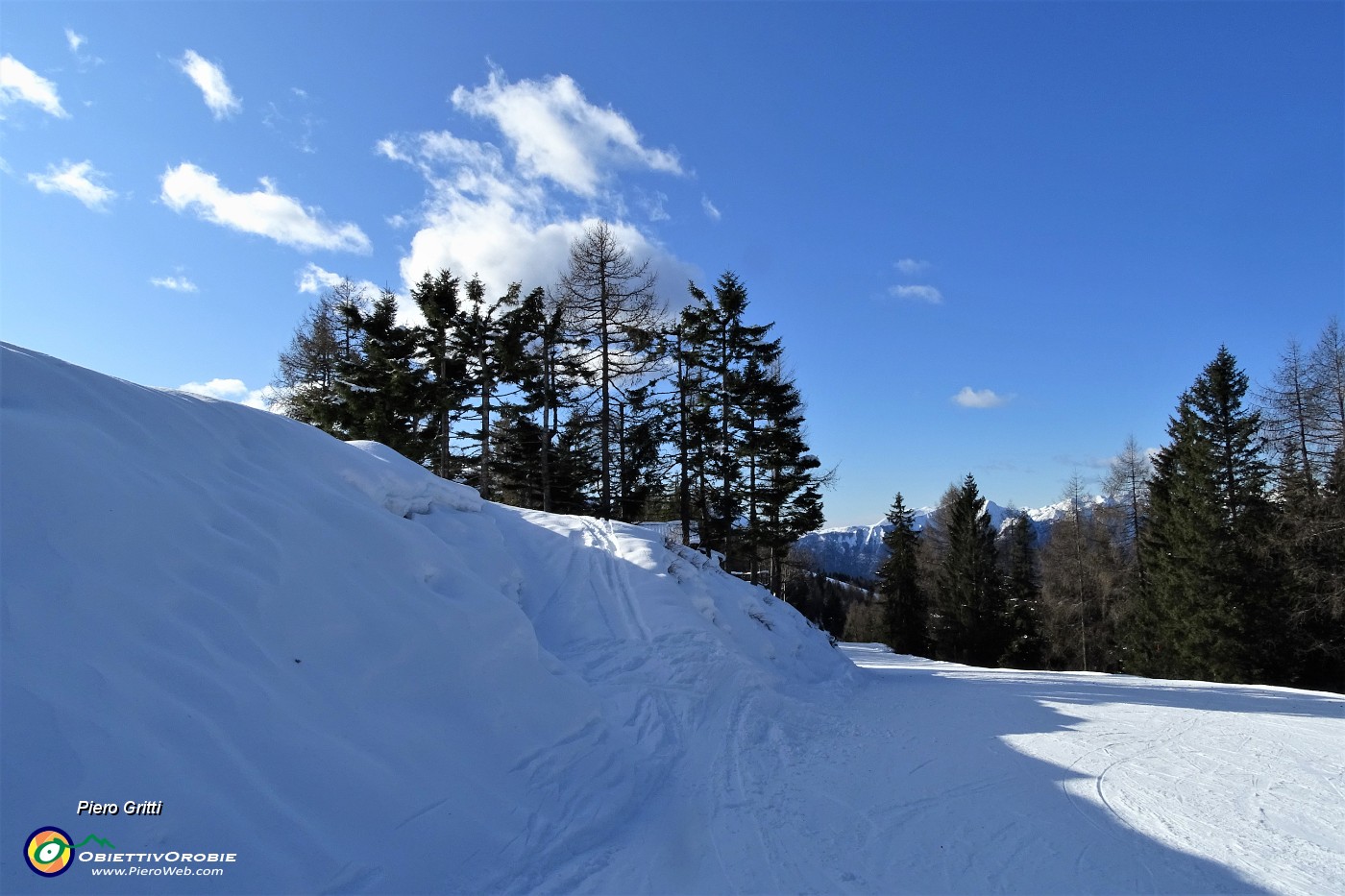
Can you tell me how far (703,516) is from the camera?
77.6 ft

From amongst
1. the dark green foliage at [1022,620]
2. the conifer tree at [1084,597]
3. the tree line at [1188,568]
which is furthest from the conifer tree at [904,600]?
the conifer tree at [1084,597]

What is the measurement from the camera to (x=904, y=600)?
3741 cm

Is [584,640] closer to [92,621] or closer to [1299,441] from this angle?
[92,621]

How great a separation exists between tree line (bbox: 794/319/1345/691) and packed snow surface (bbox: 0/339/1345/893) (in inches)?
593

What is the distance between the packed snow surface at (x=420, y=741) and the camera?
3.56m

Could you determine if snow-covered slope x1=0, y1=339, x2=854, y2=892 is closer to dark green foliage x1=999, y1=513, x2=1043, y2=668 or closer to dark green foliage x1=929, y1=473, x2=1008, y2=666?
dark green foliage x1=929, y1=473, x2=1008, y2=666

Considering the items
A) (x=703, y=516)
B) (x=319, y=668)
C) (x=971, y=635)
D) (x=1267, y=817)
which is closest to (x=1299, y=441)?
(x=971, y=635)

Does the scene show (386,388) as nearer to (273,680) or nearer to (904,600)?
(273,680)

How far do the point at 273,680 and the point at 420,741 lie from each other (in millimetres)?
1271

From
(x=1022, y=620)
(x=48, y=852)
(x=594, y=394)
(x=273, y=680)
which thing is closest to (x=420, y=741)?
(x=273, y=680)

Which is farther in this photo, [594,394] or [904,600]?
[904,600]

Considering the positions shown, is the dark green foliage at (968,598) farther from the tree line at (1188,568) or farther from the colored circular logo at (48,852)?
the colored circular logo at (48,852)

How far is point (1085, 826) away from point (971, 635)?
31.2 m

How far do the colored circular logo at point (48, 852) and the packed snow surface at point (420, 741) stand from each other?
0.18ft
